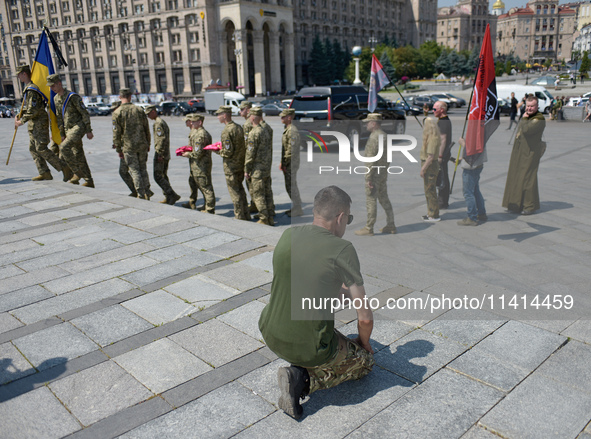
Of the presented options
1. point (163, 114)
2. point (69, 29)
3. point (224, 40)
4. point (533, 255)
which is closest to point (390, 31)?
point (224, 40)

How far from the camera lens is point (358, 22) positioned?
335 ft

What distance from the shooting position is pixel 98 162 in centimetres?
1628

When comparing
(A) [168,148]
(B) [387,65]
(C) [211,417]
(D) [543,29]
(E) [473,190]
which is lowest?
(C) [211,417]

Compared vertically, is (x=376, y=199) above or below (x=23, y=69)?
below

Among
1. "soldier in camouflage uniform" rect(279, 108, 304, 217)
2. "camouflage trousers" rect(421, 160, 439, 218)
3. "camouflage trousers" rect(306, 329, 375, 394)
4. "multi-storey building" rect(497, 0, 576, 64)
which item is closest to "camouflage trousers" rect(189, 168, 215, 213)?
"soldier in camouflage uniform" rect(279, 108, 304, 217)

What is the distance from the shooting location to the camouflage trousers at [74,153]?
10.0m

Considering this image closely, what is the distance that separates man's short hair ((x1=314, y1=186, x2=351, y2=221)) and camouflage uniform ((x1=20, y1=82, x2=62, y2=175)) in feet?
30.1

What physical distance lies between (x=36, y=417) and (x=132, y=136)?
6725 mm

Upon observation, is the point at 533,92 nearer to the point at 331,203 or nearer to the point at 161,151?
the point at 161,151

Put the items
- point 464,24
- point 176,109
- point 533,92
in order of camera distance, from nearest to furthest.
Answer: point 533,92, point 176,109, point 464,24

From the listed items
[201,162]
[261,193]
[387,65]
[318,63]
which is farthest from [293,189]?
[318,63]

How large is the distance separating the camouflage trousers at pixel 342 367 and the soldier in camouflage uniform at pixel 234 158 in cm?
529

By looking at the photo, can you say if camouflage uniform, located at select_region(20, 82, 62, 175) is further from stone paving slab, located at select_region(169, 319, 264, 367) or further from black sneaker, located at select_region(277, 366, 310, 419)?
black sneaker, located at select_region(277, 366, 310, 419)

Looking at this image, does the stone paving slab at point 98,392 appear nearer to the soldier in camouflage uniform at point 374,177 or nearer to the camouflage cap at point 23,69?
the soldier in camouflage uniform at point 374,177
